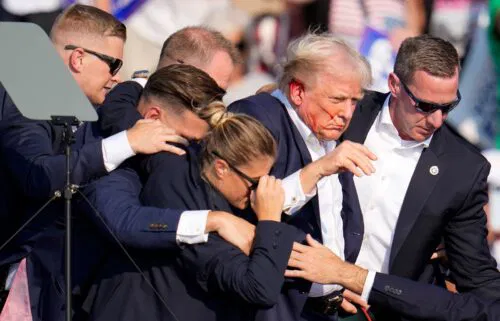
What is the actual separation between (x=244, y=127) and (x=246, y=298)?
25.5 inches

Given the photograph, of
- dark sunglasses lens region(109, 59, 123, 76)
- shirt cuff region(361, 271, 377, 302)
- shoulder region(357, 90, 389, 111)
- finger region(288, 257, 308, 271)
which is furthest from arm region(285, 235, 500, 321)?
dark sunglasses lens region(109, 59, 123, 76)

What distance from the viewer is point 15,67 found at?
16.7ft

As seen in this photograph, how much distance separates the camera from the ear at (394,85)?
651 cm

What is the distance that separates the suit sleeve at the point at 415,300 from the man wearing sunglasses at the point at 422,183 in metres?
0.26

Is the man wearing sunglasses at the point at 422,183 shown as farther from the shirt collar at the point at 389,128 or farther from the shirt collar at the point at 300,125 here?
the shirt collar at the point at 300,125

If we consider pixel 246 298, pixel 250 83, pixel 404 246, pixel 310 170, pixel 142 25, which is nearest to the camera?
pixel 246 298

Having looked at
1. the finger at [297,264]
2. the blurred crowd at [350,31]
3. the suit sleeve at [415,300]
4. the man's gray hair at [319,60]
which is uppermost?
the man's gray hair at [319,60]

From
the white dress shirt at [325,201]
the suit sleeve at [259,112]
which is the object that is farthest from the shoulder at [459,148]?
the suit sleeve at [259,112]

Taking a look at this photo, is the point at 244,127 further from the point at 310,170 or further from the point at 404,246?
the point at 404,246

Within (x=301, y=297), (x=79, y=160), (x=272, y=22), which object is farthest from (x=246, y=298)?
(x=272, y=22)

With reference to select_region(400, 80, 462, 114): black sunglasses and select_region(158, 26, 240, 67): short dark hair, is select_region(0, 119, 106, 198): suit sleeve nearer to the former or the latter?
select_region(158, 26, 240, 67): short dark hair

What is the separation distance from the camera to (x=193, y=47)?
21.7 feet

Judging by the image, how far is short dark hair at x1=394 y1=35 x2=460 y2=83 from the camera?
6.42 metres

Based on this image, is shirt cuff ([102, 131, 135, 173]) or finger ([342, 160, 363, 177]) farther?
shirt cuff ([102, 131, 135, 173])
